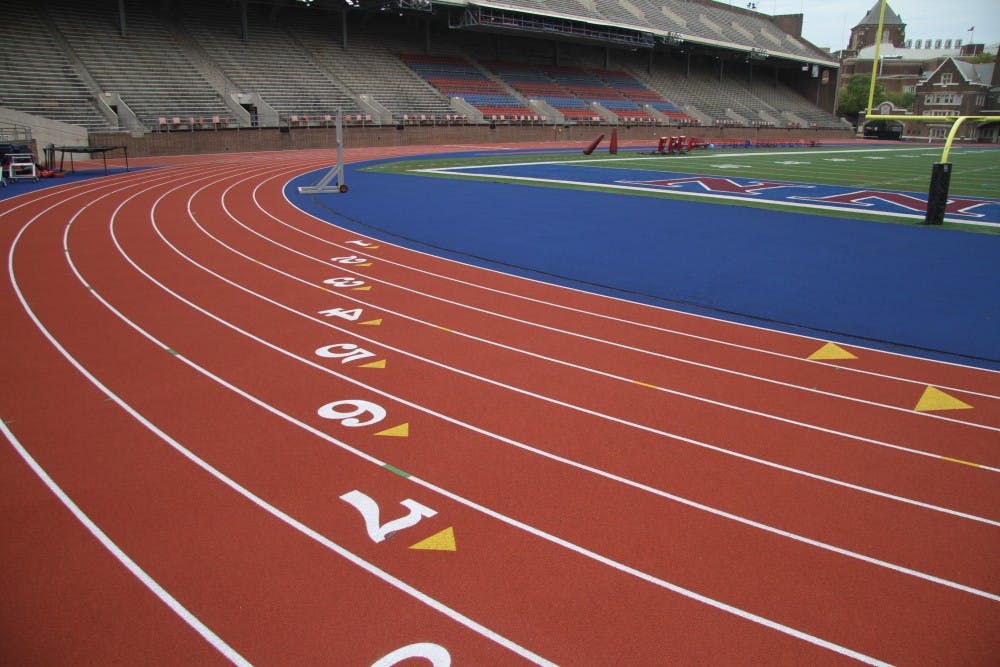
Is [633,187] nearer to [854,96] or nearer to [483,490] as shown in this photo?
[483,490]

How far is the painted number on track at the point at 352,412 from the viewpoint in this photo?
15.3ft

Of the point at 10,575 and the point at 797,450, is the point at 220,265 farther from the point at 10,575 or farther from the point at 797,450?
the point at 797,450

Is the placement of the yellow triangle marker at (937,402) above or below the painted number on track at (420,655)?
Result: above

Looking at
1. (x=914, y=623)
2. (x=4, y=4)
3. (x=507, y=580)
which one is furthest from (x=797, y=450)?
(x=4, y=4)

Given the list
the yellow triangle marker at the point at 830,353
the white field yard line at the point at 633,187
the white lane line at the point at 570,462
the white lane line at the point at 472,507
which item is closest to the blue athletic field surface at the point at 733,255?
the yellow triangle marker at the point at 830,353

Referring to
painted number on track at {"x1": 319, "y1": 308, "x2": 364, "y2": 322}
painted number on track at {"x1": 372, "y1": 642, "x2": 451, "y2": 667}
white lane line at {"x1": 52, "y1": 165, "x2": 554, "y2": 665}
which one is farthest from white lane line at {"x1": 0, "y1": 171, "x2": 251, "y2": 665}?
painted number on track at {"x1": 319, "y1": 308, "x2": 364, "y2": 322}

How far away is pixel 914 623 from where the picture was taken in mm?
2850

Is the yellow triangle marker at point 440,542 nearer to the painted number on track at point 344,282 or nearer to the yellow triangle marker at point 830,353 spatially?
the yellow triangle marker at point 830,353

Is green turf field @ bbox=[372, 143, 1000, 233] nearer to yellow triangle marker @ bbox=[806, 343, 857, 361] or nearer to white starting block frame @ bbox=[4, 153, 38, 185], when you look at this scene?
yellow triangle marker @ bbox=[806, 343, 857, 361]

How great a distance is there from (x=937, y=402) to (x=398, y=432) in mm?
3992

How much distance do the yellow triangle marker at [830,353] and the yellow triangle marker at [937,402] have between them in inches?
32.2

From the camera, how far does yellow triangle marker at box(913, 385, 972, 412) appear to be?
16.3 ft

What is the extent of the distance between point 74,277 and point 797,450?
846 cm

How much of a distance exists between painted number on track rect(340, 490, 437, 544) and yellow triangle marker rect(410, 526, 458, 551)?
0.16m
